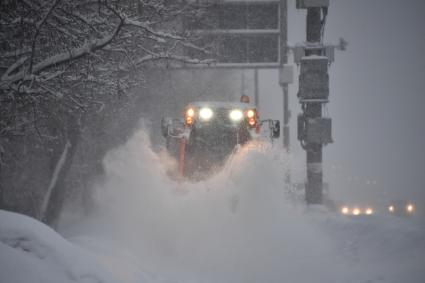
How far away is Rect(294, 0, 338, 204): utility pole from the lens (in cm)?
1210

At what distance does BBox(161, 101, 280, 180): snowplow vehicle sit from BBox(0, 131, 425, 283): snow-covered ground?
0.50 m

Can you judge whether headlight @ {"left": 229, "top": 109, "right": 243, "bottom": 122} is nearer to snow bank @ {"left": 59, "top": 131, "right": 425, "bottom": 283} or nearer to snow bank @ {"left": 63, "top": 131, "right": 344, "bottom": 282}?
snow bank @ {"left": 59, "top": 131, "right": 425, "bottom": 283}

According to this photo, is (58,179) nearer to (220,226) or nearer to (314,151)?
(220,226)

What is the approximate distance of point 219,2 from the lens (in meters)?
13.9

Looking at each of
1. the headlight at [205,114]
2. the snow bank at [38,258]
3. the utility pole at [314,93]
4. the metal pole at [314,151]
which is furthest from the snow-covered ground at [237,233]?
the headlight at [205,114]

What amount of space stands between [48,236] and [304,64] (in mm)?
9087

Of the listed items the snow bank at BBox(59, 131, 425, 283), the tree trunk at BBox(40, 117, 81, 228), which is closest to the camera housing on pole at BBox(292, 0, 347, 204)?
the snow bank at BBox(59, 131, 425, 283)

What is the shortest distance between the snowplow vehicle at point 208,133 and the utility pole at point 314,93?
6.77 ft

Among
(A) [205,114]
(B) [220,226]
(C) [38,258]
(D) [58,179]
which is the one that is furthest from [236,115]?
(C) [38,258]

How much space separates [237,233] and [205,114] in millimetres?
2906

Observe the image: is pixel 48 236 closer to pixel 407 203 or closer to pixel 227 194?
pixel 227 194

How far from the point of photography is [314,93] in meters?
12.3

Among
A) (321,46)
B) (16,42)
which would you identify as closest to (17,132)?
(16,42)

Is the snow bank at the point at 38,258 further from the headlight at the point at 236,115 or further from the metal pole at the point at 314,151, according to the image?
the metal pole at the point at 314,151
